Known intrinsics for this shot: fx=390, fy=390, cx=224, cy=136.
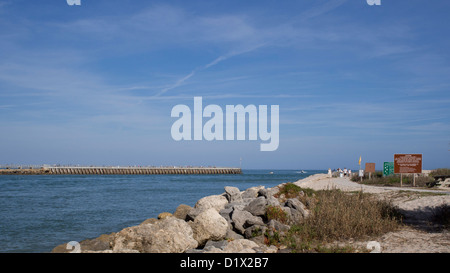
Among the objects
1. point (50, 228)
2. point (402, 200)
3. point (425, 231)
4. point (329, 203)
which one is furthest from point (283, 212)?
point (50, 228)

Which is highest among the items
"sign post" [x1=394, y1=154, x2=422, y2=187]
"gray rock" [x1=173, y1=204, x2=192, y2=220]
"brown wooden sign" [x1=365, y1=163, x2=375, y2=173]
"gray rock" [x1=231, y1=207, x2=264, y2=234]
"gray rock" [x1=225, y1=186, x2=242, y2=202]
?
"sign post" [x1=394, y1=154, x2=422, y2=187]

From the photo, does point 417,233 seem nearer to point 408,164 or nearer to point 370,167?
point 408,164

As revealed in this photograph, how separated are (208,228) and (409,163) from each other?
19.7 metres

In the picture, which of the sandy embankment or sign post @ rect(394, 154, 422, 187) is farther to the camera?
sign post @ rect(394, 154, 422, 187)

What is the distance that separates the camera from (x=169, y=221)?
12.2 metres

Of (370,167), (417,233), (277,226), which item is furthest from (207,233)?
(370,167)

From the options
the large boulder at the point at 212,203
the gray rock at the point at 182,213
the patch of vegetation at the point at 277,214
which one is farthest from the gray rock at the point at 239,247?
the gray rock at the point at 182,213

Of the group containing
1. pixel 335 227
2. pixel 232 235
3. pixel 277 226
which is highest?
pixel 335 227

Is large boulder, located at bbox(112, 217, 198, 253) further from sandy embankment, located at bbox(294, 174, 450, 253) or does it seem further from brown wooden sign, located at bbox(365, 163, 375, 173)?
brown wooden sign, located at bbox(365, 163, 375, 173)

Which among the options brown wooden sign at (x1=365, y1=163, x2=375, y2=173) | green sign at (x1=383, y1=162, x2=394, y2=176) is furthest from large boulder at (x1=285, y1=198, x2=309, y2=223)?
brown wooden sign at (x1=365, y1=163, x2=375, y2=173)

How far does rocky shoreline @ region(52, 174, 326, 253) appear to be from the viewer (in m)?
10.9

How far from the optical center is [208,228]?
12.4 meters

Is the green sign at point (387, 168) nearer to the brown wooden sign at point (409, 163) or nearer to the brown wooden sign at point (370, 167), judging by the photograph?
the brown wooden sign at point (370, 167)

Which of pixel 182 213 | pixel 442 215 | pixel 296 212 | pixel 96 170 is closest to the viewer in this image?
pixel 442 215
